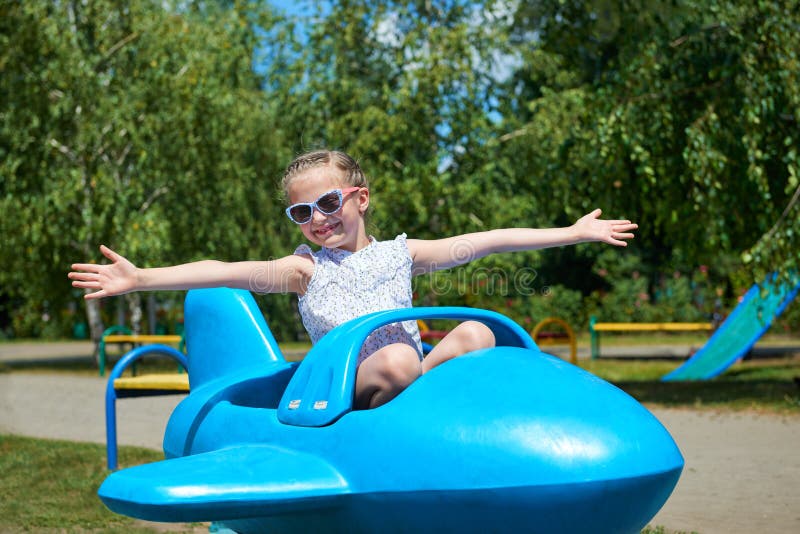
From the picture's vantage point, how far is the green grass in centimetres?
459

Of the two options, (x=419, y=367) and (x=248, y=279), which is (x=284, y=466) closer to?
(x=419, y=367)

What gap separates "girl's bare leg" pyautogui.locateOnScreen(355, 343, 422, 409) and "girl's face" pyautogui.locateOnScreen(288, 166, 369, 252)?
699mm

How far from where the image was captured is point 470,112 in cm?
1702

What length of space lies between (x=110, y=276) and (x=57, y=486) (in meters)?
3.23

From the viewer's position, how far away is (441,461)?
92.8 inches

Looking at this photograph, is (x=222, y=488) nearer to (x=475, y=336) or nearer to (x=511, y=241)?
(x=475, y=336)

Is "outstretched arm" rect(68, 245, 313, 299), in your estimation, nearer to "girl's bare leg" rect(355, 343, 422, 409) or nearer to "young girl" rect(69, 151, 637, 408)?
"young girl" rect(69, 151, 637, 408)

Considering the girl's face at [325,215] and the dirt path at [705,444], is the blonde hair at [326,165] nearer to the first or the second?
the girl's face at [325,215]

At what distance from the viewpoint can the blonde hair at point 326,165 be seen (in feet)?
11.2

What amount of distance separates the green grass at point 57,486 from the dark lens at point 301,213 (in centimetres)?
197

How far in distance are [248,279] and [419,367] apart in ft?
2.34

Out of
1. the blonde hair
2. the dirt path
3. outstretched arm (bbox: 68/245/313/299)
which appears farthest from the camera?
the dirt path

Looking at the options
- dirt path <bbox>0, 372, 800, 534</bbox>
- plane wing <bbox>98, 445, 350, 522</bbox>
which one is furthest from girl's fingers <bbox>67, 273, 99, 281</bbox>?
dirt path <bbox>0, 372, 800, 534</bbox>

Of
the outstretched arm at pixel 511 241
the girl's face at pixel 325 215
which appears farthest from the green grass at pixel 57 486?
the outstretched arm at pixel 511 241
